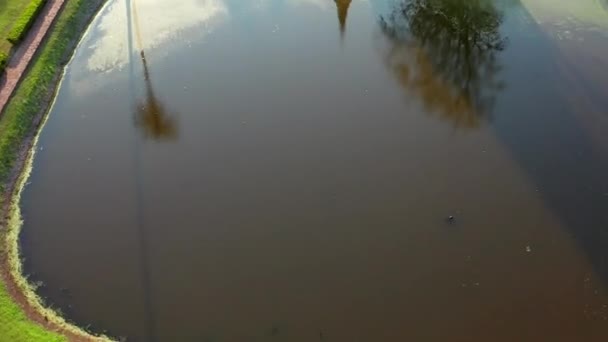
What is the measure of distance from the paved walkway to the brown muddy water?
55.5 inches

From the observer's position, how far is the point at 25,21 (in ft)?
67.6

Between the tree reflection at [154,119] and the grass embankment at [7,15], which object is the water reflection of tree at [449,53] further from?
the grass embankment at [7,15]

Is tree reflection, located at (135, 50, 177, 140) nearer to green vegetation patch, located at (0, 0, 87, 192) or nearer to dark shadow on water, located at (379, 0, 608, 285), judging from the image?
green vegetation patch, located at (0, 0, 87, 192)

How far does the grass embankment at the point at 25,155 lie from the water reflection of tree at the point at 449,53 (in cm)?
1098

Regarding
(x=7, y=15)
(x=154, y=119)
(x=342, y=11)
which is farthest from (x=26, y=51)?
(x=342, y=11)

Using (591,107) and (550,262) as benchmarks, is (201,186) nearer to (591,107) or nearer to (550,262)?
(550,262)

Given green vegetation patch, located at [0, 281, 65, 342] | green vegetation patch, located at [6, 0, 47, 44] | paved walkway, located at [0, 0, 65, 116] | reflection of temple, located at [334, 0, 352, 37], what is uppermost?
green vegetation patch, located at [6, 0, 47, 44]

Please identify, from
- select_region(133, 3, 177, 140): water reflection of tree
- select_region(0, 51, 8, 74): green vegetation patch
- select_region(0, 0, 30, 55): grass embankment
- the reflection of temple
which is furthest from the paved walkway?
the reflection of temple

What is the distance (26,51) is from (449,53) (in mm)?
13961

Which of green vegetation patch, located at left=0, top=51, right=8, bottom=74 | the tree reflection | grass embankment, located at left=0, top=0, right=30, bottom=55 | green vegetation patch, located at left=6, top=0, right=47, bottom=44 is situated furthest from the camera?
green vegetation patch, located at left=6, top=0, right=47, bottom=44

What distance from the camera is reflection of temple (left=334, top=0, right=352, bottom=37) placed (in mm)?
21500

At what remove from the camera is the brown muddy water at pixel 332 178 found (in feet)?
42.2

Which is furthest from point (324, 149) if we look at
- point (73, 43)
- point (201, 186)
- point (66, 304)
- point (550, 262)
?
point (73, 43)

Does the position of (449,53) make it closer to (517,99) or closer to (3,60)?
(517,99)
